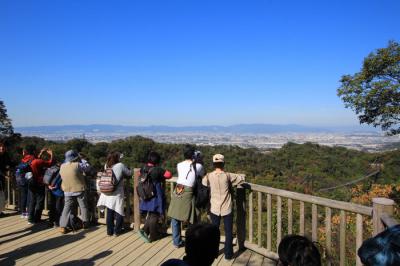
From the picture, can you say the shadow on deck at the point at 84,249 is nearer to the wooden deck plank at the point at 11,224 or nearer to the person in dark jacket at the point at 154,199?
the wooden deck plank at the point at 11,224

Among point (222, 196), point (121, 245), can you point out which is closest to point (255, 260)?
point (222, 196)

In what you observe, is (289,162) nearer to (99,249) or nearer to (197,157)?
(197,157)

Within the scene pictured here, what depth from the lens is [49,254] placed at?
13.5ft

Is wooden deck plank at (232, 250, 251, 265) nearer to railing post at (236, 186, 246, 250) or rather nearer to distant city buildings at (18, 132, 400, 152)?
railing post at (236, 186, 246, 250)

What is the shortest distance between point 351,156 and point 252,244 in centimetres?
2706

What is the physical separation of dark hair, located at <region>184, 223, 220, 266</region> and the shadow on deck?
7.17ft

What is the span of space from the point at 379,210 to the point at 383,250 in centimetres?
157

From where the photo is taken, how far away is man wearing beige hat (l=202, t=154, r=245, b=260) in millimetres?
3783

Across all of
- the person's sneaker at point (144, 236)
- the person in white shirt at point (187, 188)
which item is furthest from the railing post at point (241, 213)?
the person's sneaker at point (144, 236)

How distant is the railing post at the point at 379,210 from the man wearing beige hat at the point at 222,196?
1549 mm

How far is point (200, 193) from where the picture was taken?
3975mm

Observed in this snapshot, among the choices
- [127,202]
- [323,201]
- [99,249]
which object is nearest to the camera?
[323,201]

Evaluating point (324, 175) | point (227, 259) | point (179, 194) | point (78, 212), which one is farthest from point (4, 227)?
point (324, 175)

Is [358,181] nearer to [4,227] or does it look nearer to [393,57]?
[393,57]
